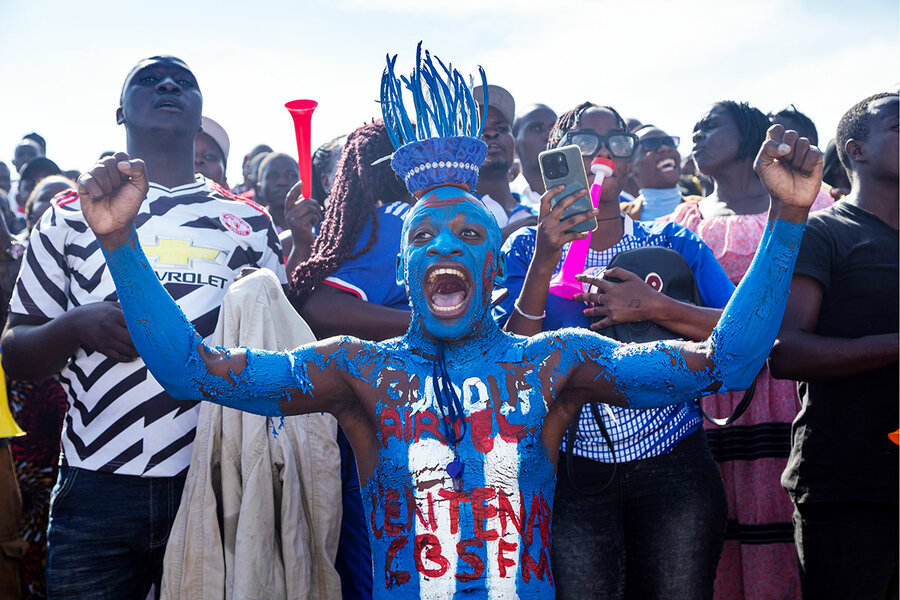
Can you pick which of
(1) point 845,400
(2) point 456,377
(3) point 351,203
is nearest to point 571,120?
(3) point 351,203

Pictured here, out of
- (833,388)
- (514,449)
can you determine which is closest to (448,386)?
(514,449)

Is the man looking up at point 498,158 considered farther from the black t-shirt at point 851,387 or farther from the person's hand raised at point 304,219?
the black t-shirt at point 851,387

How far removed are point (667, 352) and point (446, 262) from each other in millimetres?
632

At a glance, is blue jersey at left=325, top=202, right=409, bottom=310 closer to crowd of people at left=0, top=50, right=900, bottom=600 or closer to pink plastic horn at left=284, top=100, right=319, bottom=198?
crowd of people at left=0, top=50, right=900, bottom=600

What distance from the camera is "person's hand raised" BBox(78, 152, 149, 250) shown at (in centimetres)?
221

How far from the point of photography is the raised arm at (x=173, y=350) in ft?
7.30

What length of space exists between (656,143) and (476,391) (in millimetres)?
4206

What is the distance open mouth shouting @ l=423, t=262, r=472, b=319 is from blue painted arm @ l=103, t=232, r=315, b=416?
1.20ft

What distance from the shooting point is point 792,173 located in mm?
2211

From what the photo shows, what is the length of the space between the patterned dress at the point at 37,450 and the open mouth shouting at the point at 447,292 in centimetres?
247

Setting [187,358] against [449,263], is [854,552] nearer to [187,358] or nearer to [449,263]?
[449,263]

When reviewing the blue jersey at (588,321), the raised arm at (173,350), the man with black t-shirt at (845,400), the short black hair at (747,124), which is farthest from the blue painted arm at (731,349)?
the short black hair at (747,124)

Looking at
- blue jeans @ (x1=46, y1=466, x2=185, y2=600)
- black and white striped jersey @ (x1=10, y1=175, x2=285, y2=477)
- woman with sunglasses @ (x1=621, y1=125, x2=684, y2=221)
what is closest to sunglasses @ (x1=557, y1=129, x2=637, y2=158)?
black and white striped jersey @ (x1=10, y1=175, x2=285, y2=477)

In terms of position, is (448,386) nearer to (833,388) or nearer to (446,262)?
(446,262)
